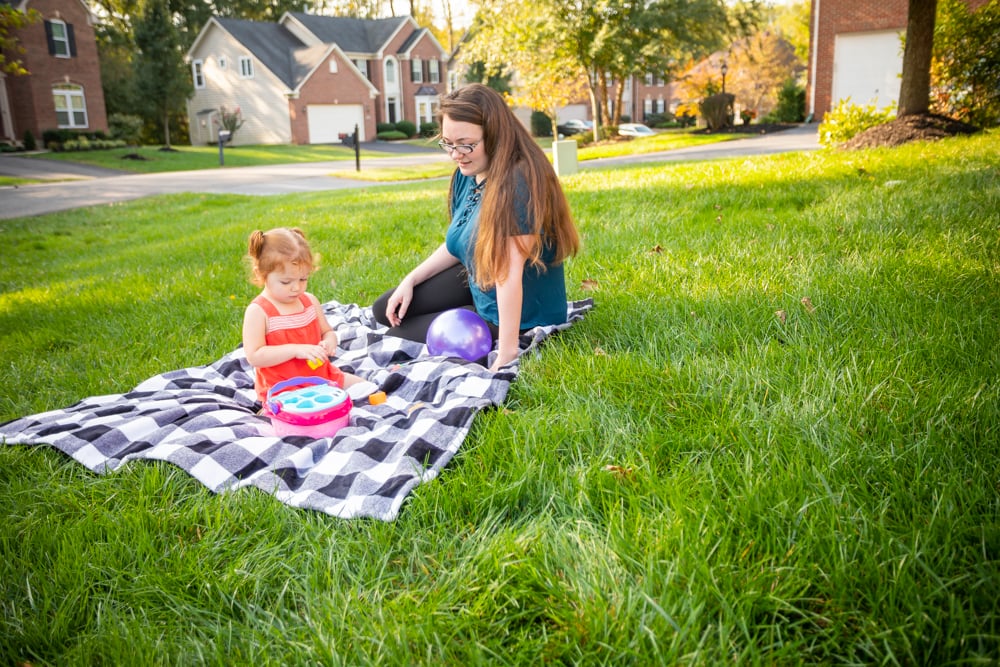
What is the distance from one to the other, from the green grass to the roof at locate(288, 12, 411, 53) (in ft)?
152

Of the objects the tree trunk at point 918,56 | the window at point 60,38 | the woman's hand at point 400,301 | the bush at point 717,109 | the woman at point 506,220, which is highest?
the window at point 60,38

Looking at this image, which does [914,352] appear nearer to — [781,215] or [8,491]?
[781,215]

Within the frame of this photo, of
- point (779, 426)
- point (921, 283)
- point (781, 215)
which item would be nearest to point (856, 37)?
point (781, 215)

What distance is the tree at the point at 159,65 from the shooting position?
29844 millimetres

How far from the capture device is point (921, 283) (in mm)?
3324

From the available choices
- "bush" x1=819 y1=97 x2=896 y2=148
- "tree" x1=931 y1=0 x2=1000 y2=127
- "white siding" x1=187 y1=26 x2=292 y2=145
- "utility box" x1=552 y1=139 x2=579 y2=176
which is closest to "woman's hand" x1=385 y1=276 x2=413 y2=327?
"utility box" x1=552 y1=139 x2=579 y2=176

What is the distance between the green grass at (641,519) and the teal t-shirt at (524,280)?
12.0 inches

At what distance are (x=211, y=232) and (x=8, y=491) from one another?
652 cm

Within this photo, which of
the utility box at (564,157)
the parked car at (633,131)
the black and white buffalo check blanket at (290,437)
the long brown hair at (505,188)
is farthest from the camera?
the parked car at (633,131)

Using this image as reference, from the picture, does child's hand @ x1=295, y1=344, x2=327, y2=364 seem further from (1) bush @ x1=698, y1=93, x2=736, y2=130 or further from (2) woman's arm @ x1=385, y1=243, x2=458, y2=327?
(1) bush @ x1=698, y1=93, x2=736, y2=130

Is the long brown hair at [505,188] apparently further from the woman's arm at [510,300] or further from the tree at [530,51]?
the tree at [530,51]

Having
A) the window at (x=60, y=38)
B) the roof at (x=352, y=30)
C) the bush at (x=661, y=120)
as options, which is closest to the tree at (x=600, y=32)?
the window at (x=60, y=38)

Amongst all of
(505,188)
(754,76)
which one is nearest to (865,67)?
(754,76)

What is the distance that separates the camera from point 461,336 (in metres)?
3.44
